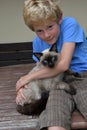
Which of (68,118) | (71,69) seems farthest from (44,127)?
(71,69)

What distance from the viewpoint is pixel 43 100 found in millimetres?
1896

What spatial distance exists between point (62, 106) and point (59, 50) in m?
0.44

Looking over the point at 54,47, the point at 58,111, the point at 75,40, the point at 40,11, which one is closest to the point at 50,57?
the point at 54,47

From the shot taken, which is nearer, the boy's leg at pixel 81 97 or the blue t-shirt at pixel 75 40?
the boy's leg at pixel 81 97

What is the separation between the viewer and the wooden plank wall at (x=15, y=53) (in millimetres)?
3980

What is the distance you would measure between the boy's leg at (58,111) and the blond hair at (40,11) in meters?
0.43

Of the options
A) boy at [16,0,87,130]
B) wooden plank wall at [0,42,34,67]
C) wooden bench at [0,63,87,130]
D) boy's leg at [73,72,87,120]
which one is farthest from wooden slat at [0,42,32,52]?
boy's leg at [73,72,87,120]

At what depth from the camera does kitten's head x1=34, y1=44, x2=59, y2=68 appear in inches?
76.6

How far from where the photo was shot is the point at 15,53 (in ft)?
13.2

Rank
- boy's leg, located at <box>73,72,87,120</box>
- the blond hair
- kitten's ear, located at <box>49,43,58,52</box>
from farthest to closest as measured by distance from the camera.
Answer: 1. kitten's ear, located at <box>49,43,58,52</box>
2. the blond hair
3. boy's leg, located at <box>73,72,87,120</box>

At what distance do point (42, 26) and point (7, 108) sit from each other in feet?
1.98

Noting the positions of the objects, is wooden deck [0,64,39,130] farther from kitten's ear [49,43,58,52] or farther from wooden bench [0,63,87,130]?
kitten's ear [49,43,58,52]

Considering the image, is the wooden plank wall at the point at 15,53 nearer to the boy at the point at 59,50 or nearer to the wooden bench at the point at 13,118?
the wooden bench at the point at 13,118

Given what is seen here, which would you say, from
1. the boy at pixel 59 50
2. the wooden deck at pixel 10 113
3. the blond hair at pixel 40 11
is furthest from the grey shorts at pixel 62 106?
the blond hair at pixel 40 11
